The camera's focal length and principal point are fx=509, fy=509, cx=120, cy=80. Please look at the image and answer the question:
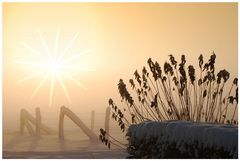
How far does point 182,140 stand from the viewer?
1066cm

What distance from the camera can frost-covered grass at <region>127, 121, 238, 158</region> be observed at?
31.8 feet

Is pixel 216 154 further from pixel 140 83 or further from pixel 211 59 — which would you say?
pixel 140 83

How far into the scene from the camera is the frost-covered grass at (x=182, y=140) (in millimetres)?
9680

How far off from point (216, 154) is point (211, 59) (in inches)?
197

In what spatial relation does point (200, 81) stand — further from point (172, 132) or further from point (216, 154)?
point (216, 154)

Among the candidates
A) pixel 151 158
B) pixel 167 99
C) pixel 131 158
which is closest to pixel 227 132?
pixel 151 158

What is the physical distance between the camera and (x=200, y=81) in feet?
47.9

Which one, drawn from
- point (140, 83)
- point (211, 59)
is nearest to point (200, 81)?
point (211, 59)

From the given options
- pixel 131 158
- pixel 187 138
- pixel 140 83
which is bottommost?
pixel 131 158

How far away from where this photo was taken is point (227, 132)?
31.6 ft

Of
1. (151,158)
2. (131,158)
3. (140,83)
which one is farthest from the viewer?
(140,83)

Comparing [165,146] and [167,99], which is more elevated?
[167,99]

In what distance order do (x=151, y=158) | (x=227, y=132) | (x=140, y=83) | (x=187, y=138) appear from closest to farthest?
(x=227, y=132) → (x=187, y=138) → (x=151, y=158) → (x=140, y=83)

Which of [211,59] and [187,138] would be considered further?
[211,59]
